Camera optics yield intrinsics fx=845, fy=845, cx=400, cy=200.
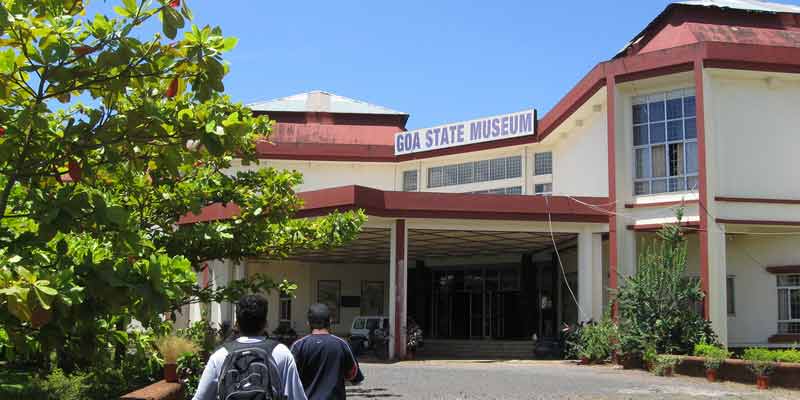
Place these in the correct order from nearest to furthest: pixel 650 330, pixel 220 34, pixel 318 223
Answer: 1. pixel 220 34
2. pixel 318 223
3. pixel 650 330

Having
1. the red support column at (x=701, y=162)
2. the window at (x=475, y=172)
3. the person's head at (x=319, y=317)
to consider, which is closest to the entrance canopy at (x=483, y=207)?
the red support column at (x=701, y=162)

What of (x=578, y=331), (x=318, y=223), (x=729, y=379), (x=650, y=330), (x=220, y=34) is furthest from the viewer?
(x=578, y=331)

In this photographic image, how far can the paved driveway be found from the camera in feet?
46.8

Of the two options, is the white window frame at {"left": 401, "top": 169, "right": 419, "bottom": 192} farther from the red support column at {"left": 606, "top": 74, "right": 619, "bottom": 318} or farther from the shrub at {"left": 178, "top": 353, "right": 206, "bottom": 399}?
the shrub at {"left": 178, "top": 353, "right": 206, "bottom": 399}

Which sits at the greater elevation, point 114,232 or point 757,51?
point 757,51

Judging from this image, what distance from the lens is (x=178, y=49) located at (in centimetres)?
508

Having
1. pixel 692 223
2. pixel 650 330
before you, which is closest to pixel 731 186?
pixel 692 223

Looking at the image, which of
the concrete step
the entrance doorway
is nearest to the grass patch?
the concrete step

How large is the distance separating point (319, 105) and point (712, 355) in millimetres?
21618

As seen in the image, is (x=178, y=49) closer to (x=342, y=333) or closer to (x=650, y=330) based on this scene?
(x=650, y=330)

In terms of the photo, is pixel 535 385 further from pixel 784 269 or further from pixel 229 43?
pixel 229 43

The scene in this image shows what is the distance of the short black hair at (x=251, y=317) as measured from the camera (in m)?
4.31

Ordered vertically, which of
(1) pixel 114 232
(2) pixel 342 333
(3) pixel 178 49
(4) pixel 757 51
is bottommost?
(2) pixel 342 333

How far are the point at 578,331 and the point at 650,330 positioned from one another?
3177 millimetres
